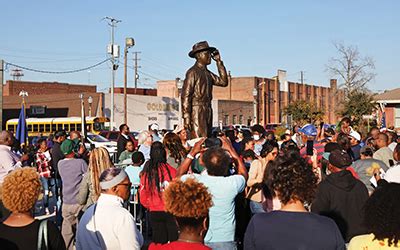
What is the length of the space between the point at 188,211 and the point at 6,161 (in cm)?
576

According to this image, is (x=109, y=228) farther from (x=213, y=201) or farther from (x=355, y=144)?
(x=355, y=144)

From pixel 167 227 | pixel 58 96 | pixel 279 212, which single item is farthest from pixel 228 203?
pixel 58 96

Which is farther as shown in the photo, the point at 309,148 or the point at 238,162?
the point at 309,148

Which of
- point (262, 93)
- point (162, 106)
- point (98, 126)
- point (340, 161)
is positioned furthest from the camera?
point (262, 93)

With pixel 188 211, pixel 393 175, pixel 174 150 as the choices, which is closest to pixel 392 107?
pixel 174 150

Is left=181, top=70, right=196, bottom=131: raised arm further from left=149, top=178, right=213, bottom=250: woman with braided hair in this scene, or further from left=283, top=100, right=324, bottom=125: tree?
left=283, top=100, right=324, bottom=125: tree

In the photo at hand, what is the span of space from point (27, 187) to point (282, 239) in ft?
6.51

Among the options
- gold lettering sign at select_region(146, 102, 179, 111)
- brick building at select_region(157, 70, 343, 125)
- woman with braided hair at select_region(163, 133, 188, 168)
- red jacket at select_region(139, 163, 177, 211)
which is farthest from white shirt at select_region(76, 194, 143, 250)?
brick building at select_region(157, 70, 343, 125)

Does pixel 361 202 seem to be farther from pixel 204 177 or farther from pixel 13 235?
pixel 13 235

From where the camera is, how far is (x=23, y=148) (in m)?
16.0

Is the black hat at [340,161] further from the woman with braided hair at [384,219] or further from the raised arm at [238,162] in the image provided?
the woman with braided hair at [384,219]

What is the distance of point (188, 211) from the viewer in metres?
3.76

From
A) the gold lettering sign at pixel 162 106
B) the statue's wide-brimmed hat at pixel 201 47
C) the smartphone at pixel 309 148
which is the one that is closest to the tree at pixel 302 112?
the gold lettering sign at pixel 162 106

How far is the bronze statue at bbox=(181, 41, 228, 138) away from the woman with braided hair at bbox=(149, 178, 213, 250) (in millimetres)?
7504
